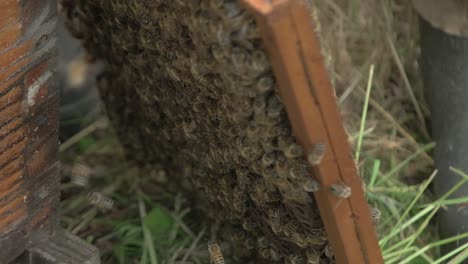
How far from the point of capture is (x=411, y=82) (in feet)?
9.82

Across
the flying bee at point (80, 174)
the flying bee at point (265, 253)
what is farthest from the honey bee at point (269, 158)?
the flying bee at point (80, 174)

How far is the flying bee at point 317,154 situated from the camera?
1511 mm

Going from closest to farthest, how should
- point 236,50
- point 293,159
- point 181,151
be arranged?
point 236,50 < point 293,159 < point 181,151

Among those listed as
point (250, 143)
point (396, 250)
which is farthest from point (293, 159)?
point (396, 250)

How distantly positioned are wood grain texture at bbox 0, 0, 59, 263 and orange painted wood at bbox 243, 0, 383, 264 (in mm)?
508

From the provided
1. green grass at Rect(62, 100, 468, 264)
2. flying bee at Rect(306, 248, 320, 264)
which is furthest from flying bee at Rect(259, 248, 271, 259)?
green grass at Rect(62, 100, 468, 264)

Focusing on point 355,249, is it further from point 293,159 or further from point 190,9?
point 190,9

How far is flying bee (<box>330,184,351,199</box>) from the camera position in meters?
1.57

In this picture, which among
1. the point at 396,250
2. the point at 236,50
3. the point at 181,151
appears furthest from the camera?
the point at 396,250

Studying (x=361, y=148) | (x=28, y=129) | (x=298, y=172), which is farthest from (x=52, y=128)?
(x=361, y=148)

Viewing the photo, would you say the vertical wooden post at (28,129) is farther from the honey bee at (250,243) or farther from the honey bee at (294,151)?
the honey bee at (294,151)

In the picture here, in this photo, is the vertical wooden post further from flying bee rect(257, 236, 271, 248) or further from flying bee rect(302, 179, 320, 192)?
flying bee rect(302, 179, 320, 192)

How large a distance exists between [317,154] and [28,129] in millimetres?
668

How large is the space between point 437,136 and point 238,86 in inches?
48.7
